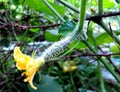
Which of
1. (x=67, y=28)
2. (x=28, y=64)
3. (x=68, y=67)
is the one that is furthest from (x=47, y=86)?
(x=28, y=64)

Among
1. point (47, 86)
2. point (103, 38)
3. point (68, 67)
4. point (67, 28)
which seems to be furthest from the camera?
point (68, 67)

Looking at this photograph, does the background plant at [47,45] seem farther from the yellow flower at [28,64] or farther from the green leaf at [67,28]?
the yellow flower at [28,64]

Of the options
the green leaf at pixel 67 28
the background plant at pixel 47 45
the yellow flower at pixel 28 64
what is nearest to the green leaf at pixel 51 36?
the background plant at pixel 47 45

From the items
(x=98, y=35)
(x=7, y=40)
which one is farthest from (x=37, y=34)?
(x=98, y=35)

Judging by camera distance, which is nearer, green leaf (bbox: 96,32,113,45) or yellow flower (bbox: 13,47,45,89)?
yellow flower (bbox: 13,47,45,89)

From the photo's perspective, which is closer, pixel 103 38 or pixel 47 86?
pixel 103 38

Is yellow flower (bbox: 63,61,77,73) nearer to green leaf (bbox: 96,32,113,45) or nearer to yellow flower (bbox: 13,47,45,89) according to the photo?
green leaf (bbox: 96,32,113,45)

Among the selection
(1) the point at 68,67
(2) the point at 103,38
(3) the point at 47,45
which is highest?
(2) the point at 103,38

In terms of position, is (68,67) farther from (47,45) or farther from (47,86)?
(47,86)

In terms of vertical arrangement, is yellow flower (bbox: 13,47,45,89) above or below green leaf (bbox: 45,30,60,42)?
above

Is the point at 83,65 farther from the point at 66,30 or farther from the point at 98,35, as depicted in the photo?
the point at 66,30

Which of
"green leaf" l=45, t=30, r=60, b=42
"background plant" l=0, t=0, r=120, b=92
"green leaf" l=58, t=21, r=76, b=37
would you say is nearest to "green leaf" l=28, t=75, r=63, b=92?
"background plant" l=0, t=0, r=120, b=92
